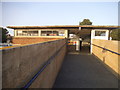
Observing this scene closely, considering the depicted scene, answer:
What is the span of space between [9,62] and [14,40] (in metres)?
21.6

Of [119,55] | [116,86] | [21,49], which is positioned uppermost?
[21,49]

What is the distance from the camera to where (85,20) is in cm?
7175

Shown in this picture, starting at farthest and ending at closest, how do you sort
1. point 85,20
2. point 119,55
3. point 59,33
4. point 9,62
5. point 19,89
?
point 85,20, point 59,33, point 119,55, point 19,89, point 9,62

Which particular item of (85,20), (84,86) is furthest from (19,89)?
(85,20)

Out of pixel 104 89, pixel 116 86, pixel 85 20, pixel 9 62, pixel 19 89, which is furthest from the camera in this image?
pixel 85 20

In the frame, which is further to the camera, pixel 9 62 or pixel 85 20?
pixel 85 20

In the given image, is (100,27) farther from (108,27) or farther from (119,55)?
(119,55)

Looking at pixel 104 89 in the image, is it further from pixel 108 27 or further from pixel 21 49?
pixel 108 27

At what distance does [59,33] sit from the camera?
2073 cm

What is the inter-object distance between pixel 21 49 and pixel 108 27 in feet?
65.1

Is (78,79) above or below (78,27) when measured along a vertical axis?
below

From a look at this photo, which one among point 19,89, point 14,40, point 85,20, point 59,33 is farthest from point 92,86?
point 85,20

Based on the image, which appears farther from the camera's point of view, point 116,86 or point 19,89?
point 116,86

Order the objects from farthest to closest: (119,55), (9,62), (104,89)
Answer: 1. (119,55)
2. (104,89)
3. (9,62)
